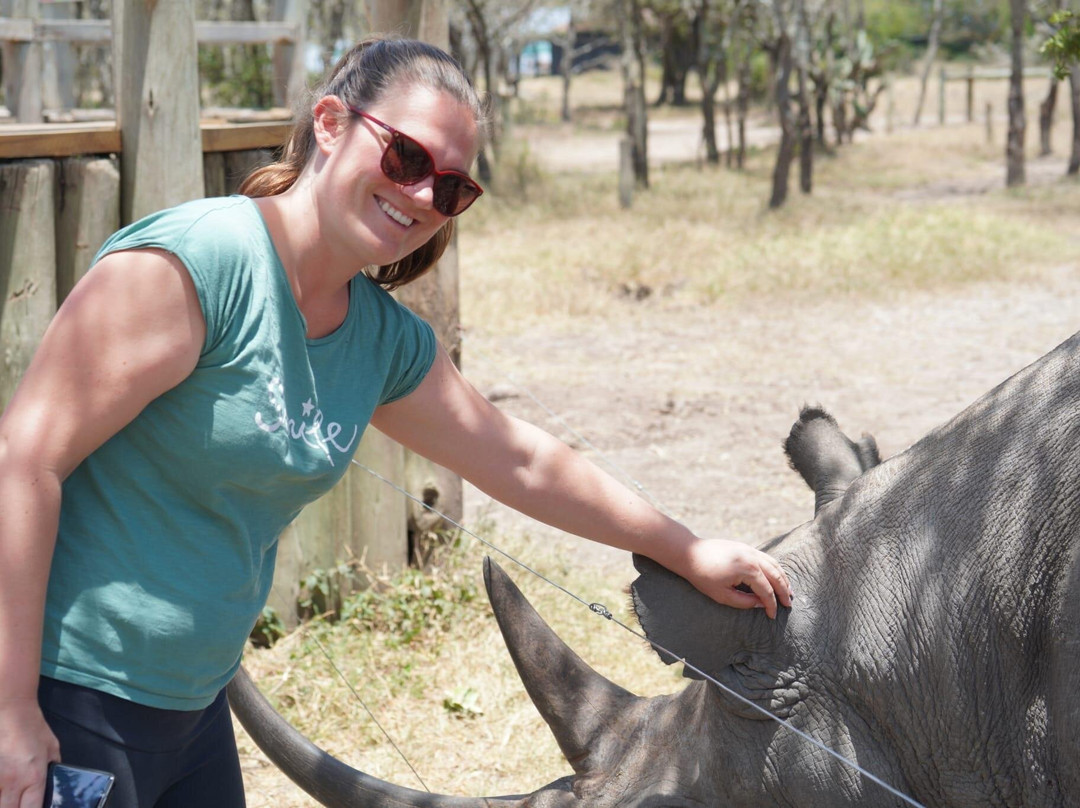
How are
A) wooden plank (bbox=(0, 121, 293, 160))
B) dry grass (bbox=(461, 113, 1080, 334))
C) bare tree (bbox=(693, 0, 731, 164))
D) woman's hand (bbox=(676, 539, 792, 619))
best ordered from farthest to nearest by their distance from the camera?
1. bare tree (bbox=(693, 0, 731, 164))
2. dry grass (bbox=(461, 113, 1080, 334))
3. wooden plank (bbox=(0, 121, 293, 160))
4. woman's hand (bbox=(676, 539, 792, 619))

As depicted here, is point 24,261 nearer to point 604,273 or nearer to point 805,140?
point 604,273

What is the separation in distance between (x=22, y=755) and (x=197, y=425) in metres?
0.53

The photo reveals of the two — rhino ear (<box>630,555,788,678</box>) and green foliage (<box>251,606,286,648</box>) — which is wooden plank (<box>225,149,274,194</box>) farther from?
rhino ear (<box>630,555,788,678</box>)

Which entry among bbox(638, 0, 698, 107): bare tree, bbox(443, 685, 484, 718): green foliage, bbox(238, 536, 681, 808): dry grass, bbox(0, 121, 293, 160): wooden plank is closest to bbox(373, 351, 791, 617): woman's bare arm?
bbox(0, 121, 293, 160): wooden plank

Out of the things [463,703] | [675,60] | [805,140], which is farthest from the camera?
[675,60]

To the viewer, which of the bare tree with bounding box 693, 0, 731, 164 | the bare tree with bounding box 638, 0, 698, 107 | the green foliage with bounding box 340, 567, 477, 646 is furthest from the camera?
the bare tree with bounding box 638, 0, 698, 107

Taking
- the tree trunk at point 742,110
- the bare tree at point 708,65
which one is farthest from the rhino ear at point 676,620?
the bare tree at point 708,65

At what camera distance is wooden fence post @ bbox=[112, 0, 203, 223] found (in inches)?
163

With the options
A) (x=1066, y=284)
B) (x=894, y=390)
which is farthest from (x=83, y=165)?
(x=1066, y=284)

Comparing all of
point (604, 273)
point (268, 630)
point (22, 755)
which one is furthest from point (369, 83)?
point (604, 273)

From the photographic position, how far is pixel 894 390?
336 inches

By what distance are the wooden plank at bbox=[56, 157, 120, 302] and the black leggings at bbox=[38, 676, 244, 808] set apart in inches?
94.3

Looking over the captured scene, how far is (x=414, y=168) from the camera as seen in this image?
6.93ft

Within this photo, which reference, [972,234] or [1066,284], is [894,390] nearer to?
[1066,284]
